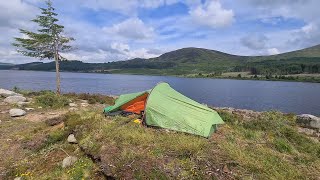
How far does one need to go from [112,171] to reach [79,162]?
6.27 ft

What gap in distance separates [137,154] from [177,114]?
4.21 meters

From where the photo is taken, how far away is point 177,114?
504 inches

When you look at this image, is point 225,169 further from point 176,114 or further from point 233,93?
point 233,93

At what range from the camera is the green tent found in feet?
39.9

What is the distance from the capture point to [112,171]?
8547 mm

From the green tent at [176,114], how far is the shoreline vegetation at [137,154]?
20.4 inches

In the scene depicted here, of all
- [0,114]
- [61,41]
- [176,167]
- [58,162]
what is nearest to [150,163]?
[176,167]

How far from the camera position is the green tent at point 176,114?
12156 millimetres

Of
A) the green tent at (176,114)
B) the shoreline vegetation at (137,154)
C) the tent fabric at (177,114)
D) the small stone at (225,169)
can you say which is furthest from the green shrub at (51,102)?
the small stone at (225,169)

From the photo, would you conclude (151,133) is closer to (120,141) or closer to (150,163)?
(120,141)

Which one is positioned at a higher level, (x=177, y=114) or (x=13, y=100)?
(x=177, y=114)

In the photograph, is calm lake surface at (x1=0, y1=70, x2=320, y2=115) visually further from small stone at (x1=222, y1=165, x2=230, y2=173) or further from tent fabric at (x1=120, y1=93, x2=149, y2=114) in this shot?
small stone at (x1=222, y1=165, x2=230, y2=173)

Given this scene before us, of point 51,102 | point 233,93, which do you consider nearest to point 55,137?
point 51,102

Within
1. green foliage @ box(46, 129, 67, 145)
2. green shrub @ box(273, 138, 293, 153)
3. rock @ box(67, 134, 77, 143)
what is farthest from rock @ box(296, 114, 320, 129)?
green foliage @ box(46, 129, 67, 145)
